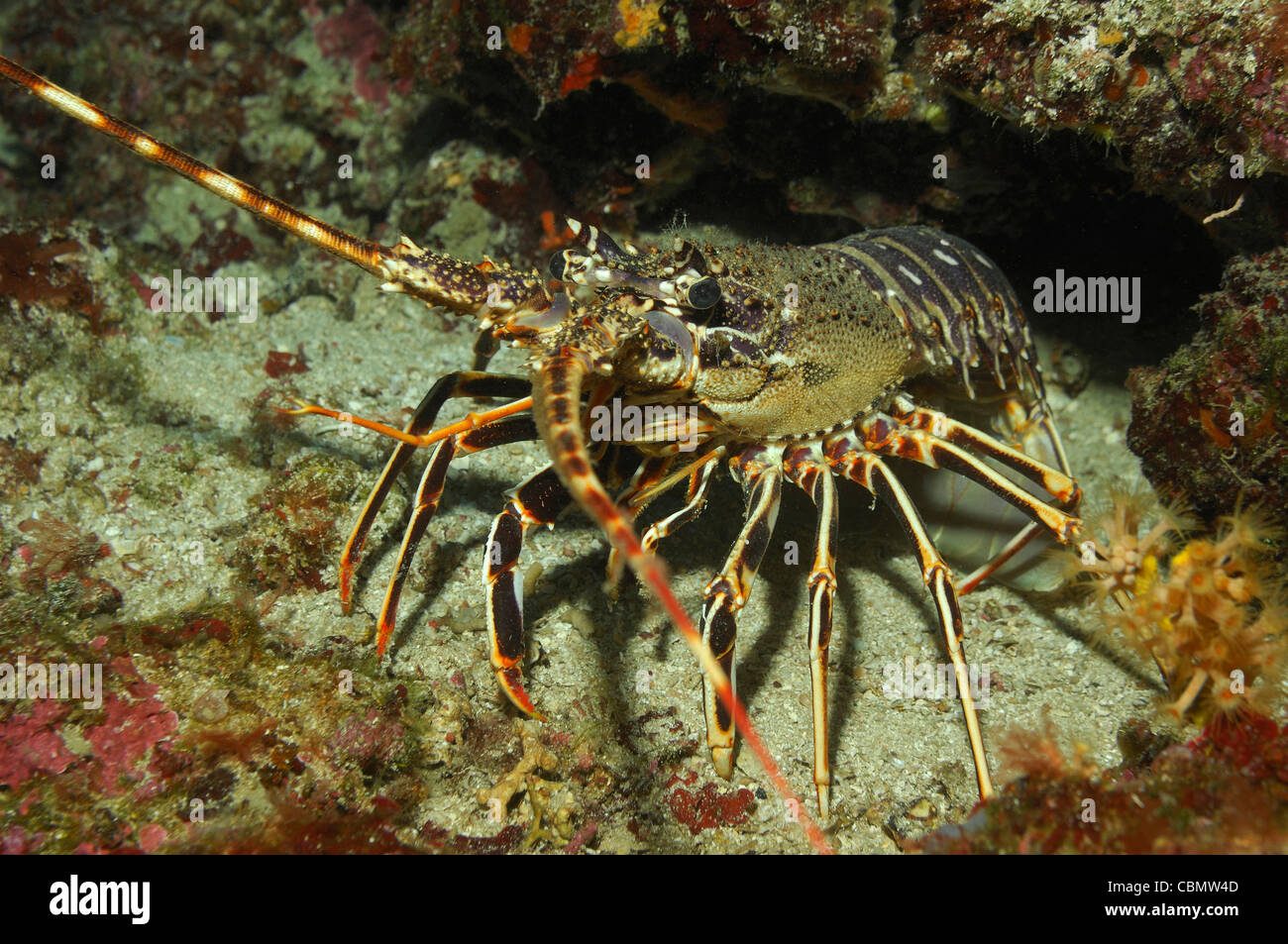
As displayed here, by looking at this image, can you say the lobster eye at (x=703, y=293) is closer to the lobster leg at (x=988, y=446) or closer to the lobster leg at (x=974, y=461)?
the lobster leg at (x=974, y=461)

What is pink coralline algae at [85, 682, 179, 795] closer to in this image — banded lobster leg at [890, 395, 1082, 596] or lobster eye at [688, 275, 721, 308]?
lobster eye at [688, 275, 721, 308]

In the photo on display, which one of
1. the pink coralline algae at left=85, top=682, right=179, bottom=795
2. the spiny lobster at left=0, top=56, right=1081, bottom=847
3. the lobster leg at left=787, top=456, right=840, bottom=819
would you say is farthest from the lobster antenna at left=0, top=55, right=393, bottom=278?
the lobster leg at left=787, top=456, right=840, bottom=819

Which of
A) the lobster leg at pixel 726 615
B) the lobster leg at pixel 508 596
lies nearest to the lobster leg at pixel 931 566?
the lobster leg at pixel 726 615

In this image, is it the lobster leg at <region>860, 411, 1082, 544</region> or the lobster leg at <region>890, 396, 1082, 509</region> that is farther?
the lobster leg at <region>890, 396, 1082, 509</region>

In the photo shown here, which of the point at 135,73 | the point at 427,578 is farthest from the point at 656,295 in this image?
the point at 135,73

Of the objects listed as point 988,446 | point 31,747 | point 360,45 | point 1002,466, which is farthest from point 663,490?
point 360,45

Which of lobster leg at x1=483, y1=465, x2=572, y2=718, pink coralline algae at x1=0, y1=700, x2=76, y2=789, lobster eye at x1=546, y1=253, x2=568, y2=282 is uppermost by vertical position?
lobster eye at x1=546, y1=253, x2=568, y2=282
